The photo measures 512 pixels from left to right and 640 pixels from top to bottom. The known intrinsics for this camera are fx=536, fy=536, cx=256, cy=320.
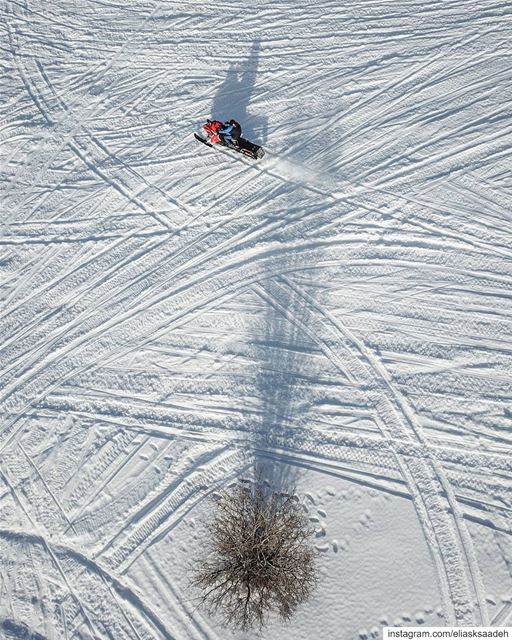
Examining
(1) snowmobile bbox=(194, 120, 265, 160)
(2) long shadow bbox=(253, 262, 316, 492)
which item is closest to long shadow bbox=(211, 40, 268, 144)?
(1) snowmobile bbox=(194, 120, 265, 160)

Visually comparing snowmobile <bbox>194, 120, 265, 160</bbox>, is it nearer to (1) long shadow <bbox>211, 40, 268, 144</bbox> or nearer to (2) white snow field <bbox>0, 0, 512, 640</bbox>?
(2) white snow field <bbox>0, 0, 512, 640</bbox>

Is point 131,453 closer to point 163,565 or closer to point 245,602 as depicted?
point 163,565

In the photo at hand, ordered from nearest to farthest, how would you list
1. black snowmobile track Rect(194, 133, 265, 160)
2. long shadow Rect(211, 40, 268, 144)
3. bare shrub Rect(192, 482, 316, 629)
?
1. bare shrub Rect(192, 482, 316, 629)
2. black snowmobile track Rect(194, 133, 265, 160)
3. long shadow Rect(211, 40, 268, 144)

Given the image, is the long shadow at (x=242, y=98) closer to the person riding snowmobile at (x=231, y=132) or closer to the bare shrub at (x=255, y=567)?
the person riding snowmobile at (x=231, y=132)

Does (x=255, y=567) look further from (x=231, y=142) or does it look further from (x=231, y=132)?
(x=231, y=132)

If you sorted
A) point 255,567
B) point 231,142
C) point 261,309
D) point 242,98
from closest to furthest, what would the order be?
1. point 255,567
2. point 261,309
3. point 231,142
4. point 242,98

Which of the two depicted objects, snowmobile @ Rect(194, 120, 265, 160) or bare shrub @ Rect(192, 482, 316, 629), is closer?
bare shrub @ Rect(192, 482, 316, 629)

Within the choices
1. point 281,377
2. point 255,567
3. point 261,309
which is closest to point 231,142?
point 261,309
